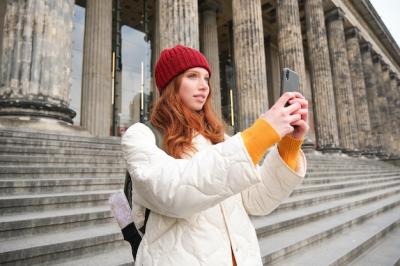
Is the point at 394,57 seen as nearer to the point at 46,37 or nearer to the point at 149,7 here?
the point at 149,7

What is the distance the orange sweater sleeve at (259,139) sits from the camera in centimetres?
87

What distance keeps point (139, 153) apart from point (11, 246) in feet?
6.62

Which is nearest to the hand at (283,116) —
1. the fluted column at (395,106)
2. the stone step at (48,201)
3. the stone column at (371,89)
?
the stone step at (48,201)

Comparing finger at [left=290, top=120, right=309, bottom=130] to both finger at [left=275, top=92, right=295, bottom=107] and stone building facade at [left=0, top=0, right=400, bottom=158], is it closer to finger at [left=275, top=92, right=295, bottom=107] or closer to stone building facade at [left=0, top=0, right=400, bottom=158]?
finger at [left=275, top=92, right=295, bottom=107]

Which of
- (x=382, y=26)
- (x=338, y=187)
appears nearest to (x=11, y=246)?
(x=338, y=187)

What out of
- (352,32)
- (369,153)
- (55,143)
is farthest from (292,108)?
(352,32)

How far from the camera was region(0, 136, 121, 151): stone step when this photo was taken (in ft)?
14.5

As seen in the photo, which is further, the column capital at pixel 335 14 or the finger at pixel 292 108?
the column capital at pixel 335 14

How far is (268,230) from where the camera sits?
393cm

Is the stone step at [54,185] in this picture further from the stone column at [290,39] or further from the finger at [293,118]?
the stone column at [290,39]

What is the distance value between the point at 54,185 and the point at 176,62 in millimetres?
3102

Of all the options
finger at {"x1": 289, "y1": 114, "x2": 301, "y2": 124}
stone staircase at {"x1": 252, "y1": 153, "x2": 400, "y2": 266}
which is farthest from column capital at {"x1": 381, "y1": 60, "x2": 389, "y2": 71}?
finger at {"x1": 289, "y1": 114, "x2": 301, "y2": 124}

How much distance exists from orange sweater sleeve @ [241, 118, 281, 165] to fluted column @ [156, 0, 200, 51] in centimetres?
766

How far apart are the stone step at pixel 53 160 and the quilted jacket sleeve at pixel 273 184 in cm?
371
